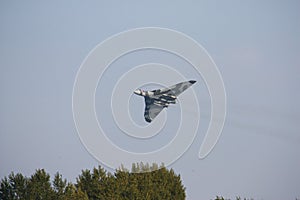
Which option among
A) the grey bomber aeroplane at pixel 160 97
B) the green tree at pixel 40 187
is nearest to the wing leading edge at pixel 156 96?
the grey bomber aeroplane at pixel 160 97

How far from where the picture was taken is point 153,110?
9331 cm

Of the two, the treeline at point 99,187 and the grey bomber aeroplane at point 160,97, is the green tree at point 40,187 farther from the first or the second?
the grey bomber aeroplane at point 160,97

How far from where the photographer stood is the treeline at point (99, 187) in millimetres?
93312

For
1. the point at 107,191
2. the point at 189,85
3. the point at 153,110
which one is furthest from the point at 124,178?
the point at 189,85

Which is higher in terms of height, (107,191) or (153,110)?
(153,110)

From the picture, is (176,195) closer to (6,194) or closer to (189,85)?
(189,85)

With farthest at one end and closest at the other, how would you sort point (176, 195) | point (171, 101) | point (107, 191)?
point (176, 195)
point (107, 191)
point (171, 101)

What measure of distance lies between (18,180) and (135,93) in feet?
77.2

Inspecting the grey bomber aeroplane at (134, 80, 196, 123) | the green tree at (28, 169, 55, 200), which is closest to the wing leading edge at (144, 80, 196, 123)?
the grey bomber aeroplane at (134, 80, 196, 123)

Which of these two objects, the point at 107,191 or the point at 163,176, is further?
the point at 163,176

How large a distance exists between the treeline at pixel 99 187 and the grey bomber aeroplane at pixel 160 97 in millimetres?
10770

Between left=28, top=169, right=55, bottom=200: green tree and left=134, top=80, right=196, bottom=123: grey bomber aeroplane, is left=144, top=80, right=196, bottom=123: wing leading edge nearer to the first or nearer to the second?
left=134, top=80, right=196, bottom=123: grey bomber aeroplane

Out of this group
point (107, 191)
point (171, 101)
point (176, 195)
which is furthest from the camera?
point (176, 195)

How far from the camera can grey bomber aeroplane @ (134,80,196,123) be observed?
86.2 metres
